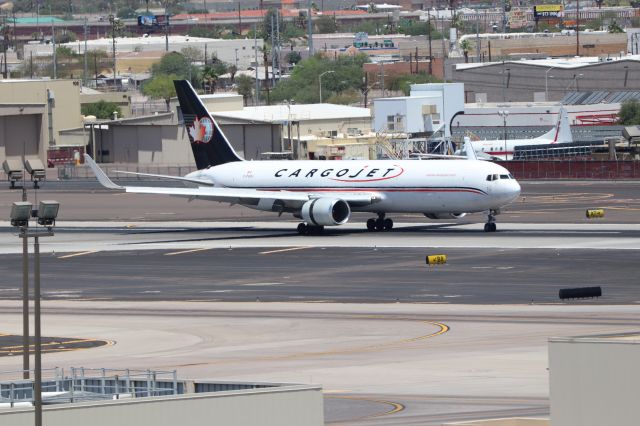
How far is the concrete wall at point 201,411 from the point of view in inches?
1199

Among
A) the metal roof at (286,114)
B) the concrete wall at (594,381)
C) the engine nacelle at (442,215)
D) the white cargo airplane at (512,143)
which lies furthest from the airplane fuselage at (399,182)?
the metal roof at (286,114)

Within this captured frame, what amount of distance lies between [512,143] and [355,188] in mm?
72503

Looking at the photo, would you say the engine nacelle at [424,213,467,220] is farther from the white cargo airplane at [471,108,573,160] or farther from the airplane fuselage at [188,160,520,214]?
the white cargo airplane at [471,108,573,160]

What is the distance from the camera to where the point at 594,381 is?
105 ft

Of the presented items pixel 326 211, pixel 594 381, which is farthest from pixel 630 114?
pixel 594 381

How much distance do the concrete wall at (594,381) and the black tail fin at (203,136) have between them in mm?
73950

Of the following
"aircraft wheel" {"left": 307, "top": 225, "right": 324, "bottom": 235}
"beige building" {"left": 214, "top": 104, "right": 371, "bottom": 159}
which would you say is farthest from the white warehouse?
"aircraft wheel" {"left": 307, "top": 225, "right": 324, "bottom": 235}

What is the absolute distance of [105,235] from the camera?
104 meters

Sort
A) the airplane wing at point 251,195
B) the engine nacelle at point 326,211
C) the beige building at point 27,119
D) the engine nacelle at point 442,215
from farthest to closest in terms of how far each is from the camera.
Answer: the beige building at point 27,119
the engine nacelle at point 442,215
the airplane wing at point 251,195
the engine nacelle at point 326,211

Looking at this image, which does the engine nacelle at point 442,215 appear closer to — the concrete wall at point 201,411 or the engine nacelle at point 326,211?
the engine nacelle at point 326,211

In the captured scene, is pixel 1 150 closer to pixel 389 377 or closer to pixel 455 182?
pixel 455 182

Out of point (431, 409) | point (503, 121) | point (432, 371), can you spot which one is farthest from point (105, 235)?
point (503, 121)

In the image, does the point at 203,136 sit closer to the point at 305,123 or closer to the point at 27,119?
the point at 305,123

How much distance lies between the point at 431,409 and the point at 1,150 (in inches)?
5829
